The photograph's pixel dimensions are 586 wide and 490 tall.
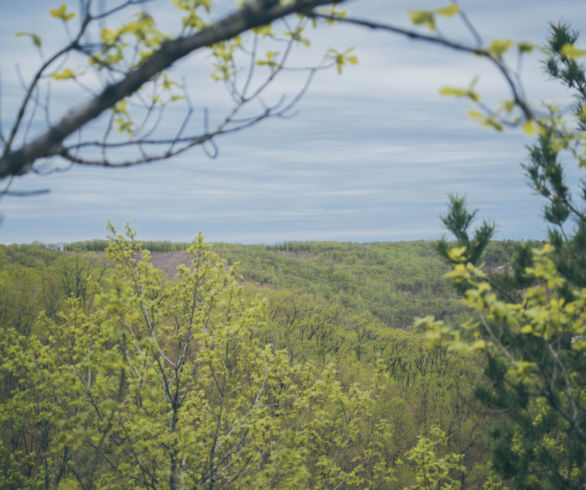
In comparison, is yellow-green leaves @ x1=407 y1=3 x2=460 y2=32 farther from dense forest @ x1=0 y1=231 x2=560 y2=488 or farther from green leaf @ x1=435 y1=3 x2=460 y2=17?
dense forest @ x1=0 y1=231 x2=560 y2=488

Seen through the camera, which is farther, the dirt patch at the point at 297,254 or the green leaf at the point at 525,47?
the dirt patch at the point at 297,254

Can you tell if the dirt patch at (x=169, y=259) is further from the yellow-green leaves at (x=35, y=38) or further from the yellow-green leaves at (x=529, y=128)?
the yellow-green leaves at (x=529, y=128)

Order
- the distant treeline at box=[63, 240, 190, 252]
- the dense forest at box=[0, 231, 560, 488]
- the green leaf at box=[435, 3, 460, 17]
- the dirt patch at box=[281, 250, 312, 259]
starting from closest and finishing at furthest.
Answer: the green leaf at box=[435, 3, 460, 17], the dense forest at box=[0, 231, 560, 488], the distant treeline at box=[63, 240, 190, 252], the dirt patch at box=[281, 250, 312, 259]

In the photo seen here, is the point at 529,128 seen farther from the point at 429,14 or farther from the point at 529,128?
the point at 429,14

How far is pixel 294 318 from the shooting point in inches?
1129

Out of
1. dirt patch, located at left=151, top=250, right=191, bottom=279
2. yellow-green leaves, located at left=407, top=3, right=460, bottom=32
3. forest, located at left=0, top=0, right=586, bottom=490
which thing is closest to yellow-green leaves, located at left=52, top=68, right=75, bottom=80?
forest, located at left=0, top=0, right=586, bottom=490

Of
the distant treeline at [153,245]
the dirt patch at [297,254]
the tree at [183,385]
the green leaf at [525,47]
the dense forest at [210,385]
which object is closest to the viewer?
the green leaf at [525,47]

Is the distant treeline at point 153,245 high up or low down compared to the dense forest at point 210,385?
up

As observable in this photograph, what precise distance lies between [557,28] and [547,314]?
7.03 m

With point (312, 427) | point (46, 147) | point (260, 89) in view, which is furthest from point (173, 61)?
point (312, 427)

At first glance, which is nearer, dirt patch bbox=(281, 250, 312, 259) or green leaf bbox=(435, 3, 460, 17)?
green leaf bbox=(435, 3, 460, 17)

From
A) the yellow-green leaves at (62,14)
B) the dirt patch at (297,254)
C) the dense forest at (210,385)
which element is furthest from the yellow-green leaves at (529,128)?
the dirt patch at (297,254)

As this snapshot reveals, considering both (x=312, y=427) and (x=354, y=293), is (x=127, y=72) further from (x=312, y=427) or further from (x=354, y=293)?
(x=354, y=293)

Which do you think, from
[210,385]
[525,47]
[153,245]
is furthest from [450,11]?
[153,245]
